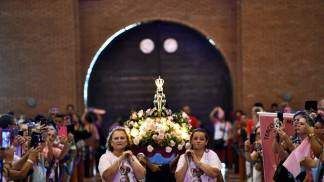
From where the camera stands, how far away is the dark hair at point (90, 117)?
2002 cm

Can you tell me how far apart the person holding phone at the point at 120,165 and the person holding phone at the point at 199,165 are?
1.53ft

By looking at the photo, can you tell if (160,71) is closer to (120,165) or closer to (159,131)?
(159,131)

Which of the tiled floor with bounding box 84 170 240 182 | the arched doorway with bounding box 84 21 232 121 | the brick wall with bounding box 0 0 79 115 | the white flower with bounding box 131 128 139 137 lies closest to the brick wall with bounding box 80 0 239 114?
the arched doorway with bounding box 84 21 232 121

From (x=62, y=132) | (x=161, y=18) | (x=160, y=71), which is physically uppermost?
(x=161, y=18)

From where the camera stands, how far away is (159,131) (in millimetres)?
10852

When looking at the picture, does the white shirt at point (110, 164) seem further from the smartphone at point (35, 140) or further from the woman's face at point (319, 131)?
the woman's face at point (319, 131)

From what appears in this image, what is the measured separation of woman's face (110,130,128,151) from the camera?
28.3ft

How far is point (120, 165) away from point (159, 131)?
2465mm

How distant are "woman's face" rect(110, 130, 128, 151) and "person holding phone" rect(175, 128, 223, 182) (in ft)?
2.23

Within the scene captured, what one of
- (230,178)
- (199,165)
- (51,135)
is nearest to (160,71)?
(230,178)

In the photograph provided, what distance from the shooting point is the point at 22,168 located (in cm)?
889

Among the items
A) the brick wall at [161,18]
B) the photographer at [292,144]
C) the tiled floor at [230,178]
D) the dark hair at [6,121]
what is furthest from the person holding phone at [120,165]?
the brick wall at [161,18]

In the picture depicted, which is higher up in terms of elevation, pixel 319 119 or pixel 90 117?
pixel 319 119

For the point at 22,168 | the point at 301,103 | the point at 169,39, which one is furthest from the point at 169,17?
the point at 22,168
